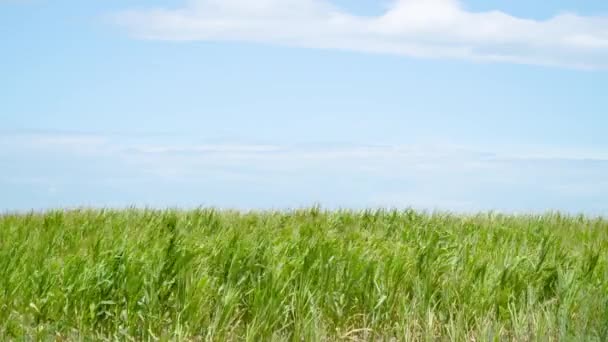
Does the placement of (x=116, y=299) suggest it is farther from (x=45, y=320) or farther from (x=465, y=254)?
(x=465, y=254)

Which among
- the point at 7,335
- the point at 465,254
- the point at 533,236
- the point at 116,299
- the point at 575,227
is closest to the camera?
the point at 7,335

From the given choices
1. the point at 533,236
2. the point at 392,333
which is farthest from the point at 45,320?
the point at 533,236

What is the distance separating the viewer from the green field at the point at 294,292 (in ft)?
16.1

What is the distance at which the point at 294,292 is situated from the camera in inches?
199

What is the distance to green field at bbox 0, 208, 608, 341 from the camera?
4906 mm

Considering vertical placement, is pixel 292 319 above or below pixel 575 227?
above

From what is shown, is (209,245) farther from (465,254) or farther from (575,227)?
(575,227)

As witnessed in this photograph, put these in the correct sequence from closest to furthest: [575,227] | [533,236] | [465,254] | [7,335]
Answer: [7,335], [465,254], [533,236], [575,227]

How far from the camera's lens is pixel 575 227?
34.2ft

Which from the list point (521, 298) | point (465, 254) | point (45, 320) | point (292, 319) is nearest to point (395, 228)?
point (465, 254)

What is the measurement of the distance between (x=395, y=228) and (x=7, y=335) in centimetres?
505

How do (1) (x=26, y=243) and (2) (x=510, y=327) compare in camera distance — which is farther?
(1) (x=26, y=243)

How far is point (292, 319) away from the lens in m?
5.12

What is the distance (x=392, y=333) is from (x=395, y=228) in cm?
396
